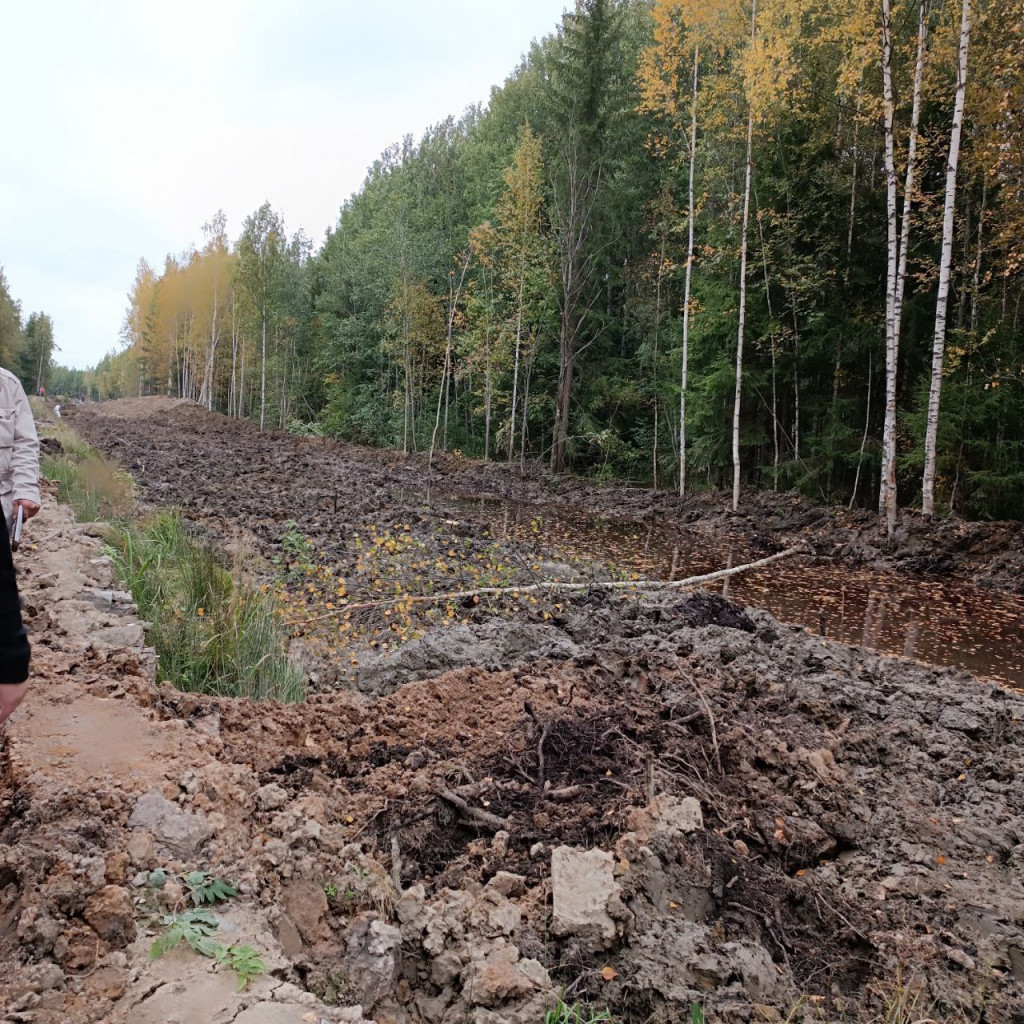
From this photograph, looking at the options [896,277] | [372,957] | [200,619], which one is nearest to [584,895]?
[372,957]

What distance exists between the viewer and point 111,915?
6.10 feet

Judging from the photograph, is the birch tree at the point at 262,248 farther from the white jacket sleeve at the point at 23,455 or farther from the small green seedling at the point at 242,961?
the small green seedling at the point at 242,961

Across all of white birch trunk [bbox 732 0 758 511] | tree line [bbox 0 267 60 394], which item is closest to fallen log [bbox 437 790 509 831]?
white birch trunk [bbox 732 0 758 511]

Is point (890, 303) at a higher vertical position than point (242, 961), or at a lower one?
higher

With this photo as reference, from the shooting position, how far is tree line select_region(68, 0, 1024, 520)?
11844mm

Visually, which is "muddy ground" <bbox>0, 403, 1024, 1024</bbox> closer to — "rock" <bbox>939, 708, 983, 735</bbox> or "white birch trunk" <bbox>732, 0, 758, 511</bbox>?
"rock" <bbox>939, 708, 983, 735</bbox>

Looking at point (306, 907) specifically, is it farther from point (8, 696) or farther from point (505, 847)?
point (8, 696)

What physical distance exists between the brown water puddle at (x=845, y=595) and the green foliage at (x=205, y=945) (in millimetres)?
6821

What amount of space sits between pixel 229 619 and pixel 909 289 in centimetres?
1557

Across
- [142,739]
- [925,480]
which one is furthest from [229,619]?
[925,480]

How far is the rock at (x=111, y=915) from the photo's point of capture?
6.02 feet

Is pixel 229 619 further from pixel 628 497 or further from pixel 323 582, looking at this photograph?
pixel 628 497

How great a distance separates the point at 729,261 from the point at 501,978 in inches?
662

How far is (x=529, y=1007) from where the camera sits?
1974mm
